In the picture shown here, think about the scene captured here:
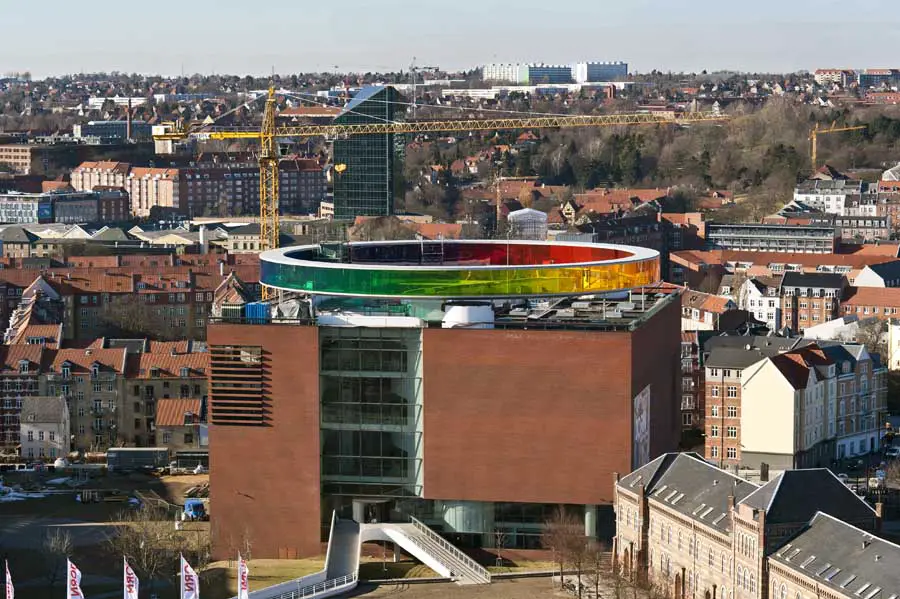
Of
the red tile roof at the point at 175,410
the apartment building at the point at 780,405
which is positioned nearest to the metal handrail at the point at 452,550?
the apartment building at the point at 780,405

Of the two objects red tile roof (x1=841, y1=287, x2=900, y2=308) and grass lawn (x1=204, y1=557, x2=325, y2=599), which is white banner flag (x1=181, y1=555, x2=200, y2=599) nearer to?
grass lawn (x1=204, y1=557, x2=325, y2=599)

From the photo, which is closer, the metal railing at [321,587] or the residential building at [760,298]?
the metal railing at [321,587]

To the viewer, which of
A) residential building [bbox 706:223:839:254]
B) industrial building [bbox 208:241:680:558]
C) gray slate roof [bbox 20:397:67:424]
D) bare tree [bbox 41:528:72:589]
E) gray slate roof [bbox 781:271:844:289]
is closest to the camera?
bare tree [bbox 41:528:72:589]

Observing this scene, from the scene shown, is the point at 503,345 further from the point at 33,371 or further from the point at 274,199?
the point at 274,199

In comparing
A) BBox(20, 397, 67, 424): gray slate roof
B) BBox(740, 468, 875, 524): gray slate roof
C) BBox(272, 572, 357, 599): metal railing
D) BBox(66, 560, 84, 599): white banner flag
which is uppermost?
BBox(740, 468, 875, 524): gray slate roof

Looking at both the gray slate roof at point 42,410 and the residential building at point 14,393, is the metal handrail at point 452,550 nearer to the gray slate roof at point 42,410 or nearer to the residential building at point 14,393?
the gray slate roof at point 42,410

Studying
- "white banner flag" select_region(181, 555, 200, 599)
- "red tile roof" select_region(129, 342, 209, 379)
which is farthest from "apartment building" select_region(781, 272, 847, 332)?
"white banner flag" select_region(181, 555, 200, 599)
